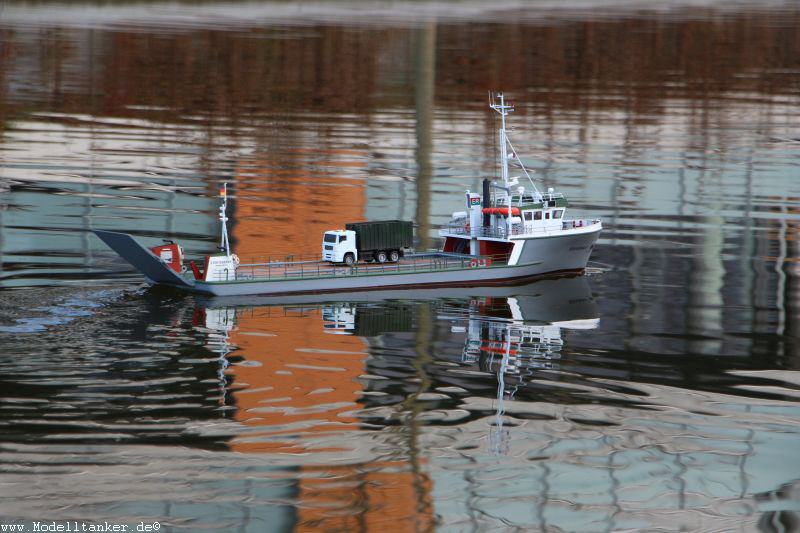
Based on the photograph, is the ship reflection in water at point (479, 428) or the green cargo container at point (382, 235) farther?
the green cargo container at point (382, 235)

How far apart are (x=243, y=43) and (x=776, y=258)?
96.2 metres

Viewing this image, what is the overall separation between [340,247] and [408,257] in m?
4.16

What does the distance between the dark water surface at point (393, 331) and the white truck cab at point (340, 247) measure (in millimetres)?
3723

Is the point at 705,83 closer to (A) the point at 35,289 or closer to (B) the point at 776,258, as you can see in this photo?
(B) the point at 776,258

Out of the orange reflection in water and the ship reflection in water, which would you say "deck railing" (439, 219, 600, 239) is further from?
the ship reflection in water

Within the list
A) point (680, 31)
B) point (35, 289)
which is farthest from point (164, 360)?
point (680, 31)

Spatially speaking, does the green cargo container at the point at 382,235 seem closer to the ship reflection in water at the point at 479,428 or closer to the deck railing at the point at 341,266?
the deck railing at the point at 341,266

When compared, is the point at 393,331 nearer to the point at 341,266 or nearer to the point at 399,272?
the point at 399,272

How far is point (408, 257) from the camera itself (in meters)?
66.3

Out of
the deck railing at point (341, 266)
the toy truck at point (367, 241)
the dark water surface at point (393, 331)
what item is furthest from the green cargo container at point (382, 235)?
the dark water surface at point (393, 331)

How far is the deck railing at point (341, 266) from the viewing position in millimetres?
61531

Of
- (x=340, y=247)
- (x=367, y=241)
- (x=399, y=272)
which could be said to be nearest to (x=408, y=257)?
(x=367, y=241)

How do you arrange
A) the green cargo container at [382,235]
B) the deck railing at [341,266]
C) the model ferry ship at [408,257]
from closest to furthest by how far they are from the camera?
1. the model ferry ship at [408,257]
2. the deck railing at [341,266]
3. the green cargo container at [382,235]

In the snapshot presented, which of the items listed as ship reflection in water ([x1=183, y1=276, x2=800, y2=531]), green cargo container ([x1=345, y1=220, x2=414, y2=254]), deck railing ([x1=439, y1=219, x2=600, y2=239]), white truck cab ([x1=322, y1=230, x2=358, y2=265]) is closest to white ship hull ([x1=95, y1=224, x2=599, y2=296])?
white truck cab ([x1=322, y1=230, x2=358, y2=265])
